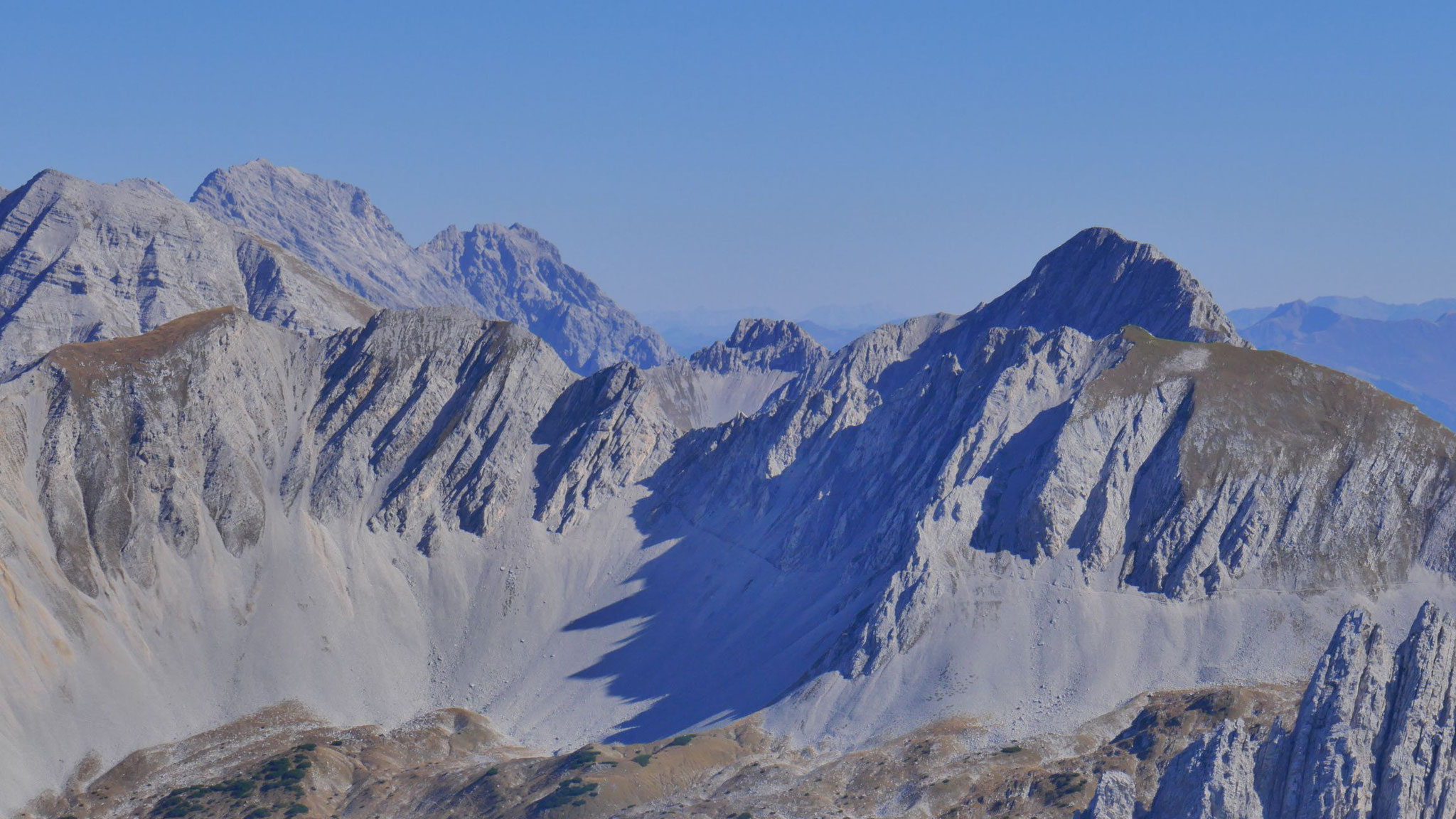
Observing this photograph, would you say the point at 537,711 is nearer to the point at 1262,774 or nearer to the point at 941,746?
the point at 941,746

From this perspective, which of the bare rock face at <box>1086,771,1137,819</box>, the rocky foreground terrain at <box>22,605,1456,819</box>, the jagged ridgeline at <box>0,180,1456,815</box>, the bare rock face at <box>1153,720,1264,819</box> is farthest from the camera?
the jagged ridgeline at <box>0,180,1456,815</box>

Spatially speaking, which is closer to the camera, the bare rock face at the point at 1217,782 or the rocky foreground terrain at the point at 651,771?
the bare rock face at the point at 1217,782

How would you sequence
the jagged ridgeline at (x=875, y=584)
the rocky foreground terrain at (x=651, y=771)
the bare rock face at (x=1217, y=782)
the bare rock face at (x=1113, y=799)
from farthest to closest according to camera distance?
the jagged ridgeline at (x=875, y=584), the rocky foreground terrain at (x=651, y=771), the bare rock face at (x=1113, y=799), the bare rock face at (x=1217, y=782)

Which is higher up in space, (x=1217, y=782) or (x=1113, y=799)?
(x=1217, y=782)

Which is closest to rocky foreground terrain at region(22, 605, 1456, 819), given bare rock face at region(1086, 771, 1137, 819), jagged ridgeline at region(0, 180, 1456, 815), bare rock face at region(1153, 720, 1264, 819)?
jagged ridgeline at region(0, 180, 1456, 815)

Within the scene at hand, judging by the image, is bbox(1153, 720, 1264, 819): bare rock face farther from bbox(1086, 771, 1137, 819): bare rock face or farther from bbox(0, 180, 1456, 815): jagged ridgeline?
bbox(0, 180, 1456, 815): jagged ridgeline

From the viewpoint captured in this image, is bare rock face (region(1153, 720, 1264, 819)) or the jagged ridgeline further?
the jagged ridgeline

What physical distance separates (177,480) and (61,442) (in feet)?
52.2

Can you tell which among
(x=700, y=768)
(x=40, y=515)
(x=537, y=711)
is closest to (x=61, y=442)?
(x=40, y=515)

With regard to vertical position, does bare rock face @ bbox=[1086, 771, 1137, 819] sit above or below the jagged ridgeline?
below

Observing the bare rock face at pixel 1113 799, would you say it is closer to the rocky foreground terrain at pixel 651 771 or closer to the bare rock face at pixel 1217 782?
the bare rock face at pixel 1217 782

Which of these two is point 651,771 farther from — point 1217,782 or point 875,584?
point 1217,782

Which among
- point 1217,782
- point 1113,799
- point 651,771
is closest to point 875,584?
point 651,771

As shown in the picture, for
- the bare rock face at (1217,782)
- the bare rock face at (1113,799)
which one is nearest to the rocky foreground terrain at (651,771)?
→ the bare rock face at (1217,782)
